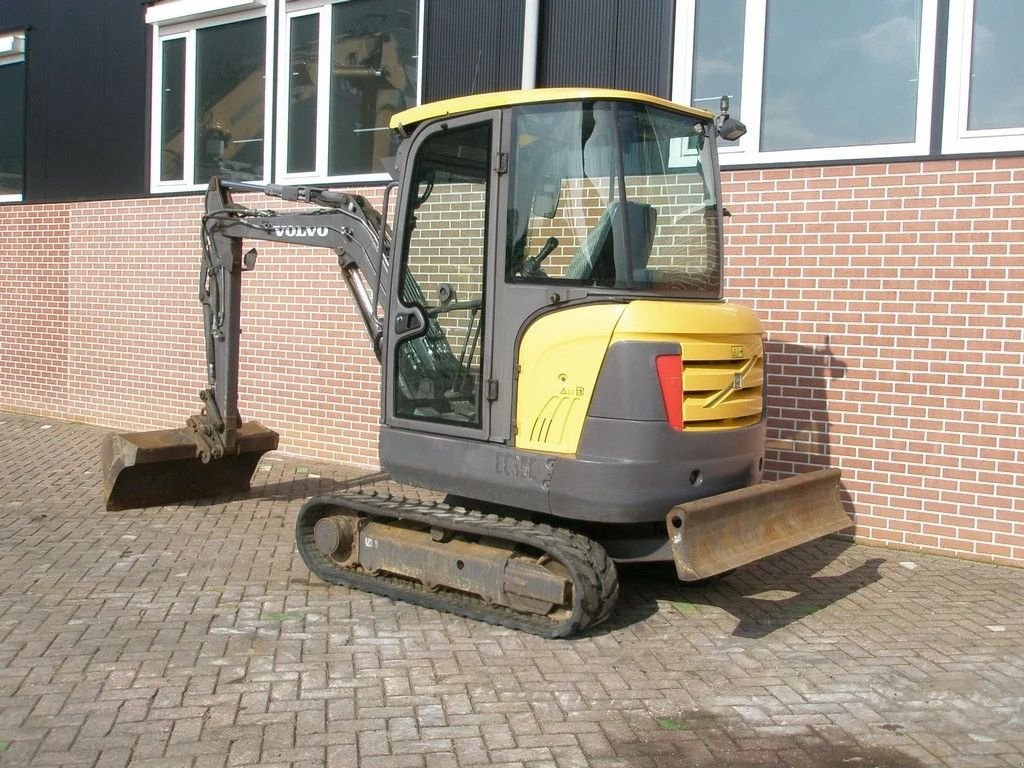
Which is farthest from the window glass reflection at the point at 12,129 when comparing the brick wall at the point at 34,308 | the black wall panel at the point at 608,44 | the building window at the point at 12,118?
the black wall panel at the point at 608,44

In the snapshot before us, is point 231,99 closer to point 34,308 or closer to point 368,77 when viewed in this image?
point 368,77

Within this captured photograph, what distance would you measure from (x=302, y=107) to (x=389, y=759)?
8272 millimetres

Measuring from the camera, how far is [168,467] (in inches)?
323

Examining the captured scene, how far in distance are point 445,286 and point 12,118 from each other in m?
10.4

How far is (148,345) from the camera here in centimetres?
1202

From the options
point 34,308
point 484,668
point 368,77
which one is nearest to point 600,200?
point 484,668

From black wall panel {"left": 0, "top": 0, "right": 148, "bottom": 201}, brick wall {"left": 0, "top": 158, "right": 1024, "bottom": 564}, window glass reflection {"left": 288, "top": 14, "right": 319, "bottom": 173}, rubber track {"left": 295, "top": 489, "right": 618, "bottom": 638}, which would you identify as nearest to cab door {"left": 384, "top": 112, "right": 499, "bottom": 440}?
rubber track {"left": 295, "top": 489, "right": 618, "bottom": 638}

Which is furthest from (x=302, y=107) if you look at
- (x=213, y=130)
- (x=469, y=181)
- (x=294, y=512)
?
(x=469, y=181)

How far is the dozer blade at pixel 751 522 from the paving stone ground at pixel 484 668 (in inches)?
18.8

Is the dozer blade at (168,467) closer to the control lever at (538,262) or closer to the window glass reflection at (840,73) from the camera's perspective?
the control lever at (538,262)

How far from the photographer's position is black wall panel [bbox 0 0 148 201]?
12352mm

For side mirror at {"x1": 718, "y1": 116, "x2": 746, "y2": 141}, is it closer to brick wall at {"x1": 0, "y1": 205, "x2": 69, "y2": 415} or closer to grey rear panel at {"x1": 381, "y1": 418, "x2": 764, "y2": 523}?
grey rear panel at {"x1": 381, "y1": 418, "x2": 764, "y2": 523}

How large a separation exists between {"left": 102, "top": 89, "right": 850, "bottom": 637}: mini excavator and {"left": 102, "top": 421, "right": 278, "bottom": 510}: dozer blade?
2027 mm

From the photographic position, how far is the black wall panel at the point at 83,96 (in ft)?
40.5
